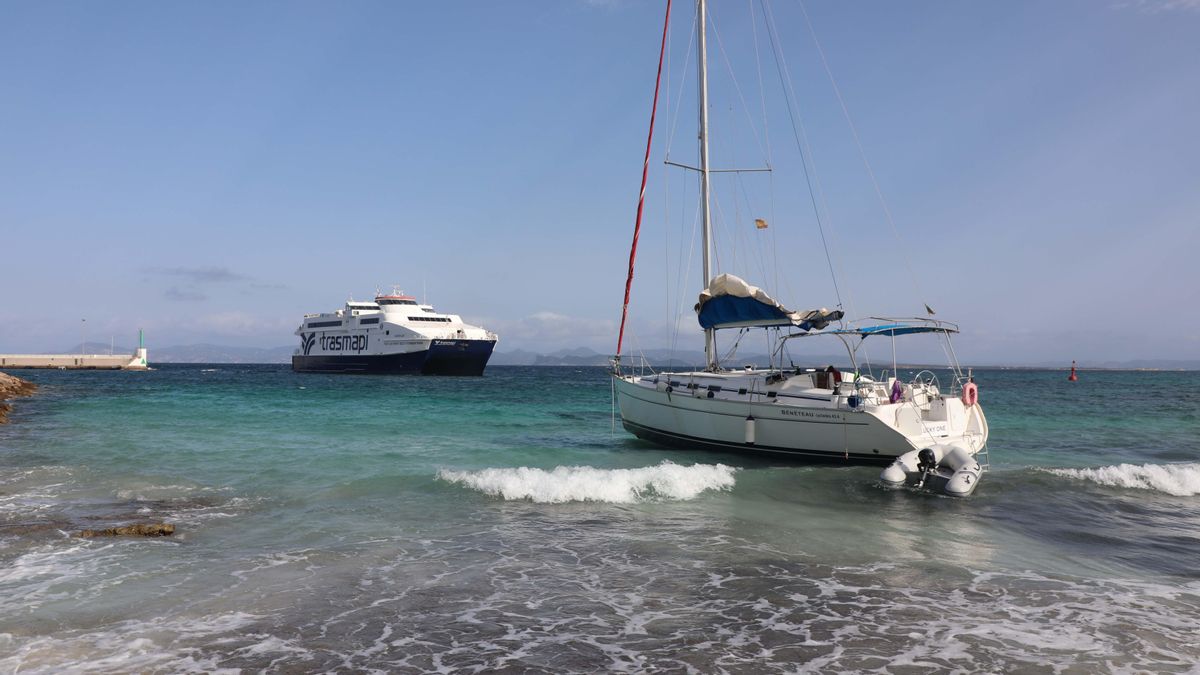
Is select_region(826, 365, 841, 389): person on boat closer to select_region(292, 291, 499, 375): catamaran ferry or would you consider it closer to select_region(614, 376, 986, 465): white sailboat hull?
select_region(614, 376, 986, 465): white sailboat hull

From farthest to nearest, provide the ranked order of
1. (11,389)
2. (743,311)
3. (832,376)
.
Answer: (11,389), (743,311), (832,376)

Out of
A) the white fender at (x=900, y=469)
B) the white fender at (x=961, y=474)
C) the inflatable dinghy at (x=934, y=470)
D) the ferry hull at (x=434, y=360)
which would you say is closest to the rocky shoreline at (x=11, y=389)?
the ferry hull at (x=434, y=360)

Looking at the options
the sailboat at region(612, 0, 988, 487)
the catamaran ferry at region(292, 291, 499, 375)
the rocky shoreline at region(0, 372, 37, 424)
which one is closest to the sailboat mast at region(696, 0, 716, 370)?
the sailboat at region(612, 0, 988, 487)

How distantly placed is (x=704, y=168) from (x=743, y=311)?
5.42m

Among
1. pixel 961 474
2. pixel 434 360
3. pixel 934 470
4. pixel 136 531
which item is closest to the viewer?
pixel 136 531

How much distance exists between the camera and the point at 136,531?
10547 millimetres

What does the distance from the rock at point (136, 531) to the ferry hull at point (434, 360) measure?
62099mm

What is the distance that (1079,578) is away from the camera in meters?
8.80

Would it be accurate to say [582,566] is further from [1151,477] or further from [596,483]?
[1151,477]

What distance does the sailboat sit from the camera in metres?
15.7

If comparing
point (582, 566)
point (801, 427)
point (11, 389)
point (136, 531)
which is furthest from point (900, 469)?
point (11, 389)

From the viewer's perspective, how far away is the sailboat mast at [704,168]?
2114cm

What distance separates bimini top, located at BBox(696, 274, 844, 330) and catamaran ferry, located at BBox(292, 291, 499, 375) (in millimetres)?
Result: 55285

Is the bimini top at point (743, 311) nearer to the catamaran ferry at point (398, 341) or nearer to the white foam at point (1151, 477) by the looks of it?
the white foam at point (1151, 477)
